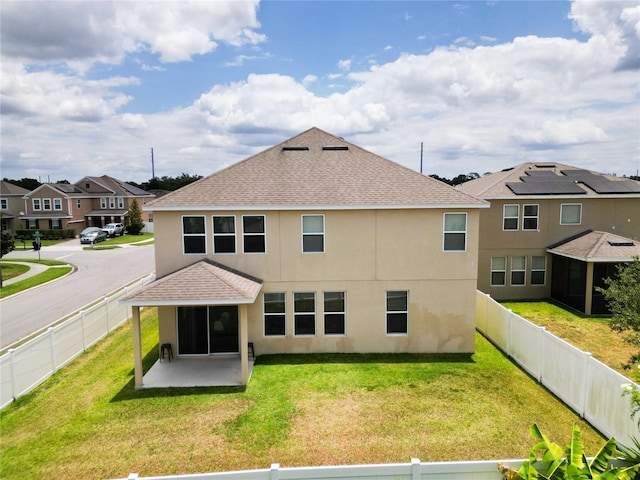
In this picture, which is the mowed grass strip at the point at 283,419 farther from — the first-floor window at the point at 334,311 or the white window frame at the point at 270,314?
the first-floor window at the point at 334,311

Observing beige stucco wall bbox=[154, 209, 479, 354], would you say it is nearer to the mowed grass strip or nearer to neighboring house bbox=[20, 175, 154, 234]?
the mowed grass strip

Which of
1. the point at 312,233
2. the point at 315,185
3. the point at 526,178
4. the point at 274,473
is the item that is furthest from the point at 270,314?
the point at 526,178

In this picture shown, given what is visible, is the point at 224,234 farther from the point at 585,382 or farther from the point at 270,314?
the point at 585,382

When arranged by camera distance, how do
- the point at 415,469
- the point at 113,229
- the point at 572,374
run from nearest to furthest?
the point at 415,469
the point at 572,374
the point at 113,229

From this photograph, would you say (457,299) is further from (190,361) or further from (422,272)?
(190,361)

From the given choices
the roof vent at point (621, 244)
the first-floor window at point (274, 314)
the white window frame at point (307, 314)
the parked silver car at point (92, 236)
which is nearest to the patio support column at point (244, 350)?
the first-floor window at point (274, 314)

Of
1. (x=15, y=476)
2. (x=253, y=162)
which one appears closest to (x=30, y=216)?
(x=253, y=162)

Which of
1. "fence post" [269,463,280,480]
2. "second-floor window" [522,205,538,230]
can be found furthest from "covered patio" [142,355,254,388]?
"second-floor window" [522,205,538,230]
